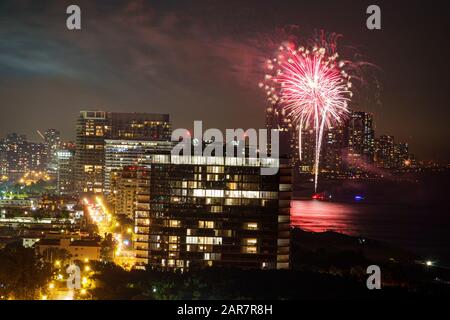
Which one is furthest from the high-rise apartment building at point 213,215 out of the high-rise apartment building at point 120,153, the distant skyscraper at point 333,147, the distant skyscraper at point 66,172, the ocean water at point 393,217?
the distant skyscraper at point 66,172

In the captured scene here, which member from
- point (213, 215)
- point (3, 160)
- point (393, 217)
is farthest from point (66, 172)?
point (213, 215)

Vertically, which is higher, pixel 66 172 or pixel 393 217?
pixel 66 172

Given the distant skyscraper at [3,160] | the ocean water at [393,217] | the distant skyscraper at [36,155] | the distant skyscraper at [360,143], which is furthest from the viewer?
the distant skyscraper at [36,155]

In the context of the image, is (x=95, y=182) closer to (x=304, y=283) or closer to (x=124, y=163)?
(x=124, y=163)

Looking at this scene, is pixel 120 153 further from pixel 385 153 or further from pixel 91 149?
pixel 385 153

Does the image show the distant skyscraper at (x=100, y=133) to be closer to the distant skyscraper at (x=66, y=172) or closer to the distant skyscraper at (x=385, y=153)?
the distant skyscraper at (x=66, y=172)
